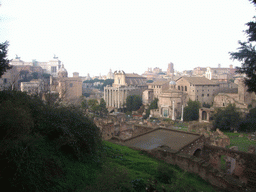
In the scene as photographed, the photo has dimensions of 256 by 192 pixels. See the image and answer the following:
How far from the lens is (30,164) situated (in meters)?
4.48

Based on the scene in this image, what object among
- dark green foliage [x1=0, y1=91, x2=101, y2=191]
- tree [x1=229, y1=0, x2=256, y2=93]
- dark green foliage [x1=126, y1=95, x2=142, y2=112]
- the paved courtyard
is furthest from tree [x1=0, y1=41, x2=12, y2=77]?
dark green foliage [x1=126, y1=95, x2=142, y2=112]

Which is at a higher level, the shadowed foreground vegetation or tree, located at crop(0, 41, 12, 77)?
tree, located at crop(0, 41, 12, 77)

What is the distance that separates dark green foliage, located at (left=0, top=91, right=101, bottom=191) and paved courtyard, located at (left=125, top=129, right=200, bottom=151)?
3401 mm

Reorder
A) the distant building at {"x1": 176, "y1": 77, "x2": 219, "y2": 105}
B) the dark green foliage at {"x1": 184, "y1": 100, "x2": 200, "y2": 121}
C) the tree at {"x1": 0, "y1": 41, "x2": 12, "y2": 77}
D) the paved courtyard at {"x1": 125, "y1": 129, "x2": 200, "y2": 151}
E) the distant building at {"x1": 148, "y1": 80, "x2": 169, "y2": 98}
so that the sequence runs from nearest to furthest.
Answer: the tree at {"x1": 0, "y1": 41, "x2": 12, "y2": 77}, the paved courtyard at {"x1": 125, "y1": 129, "x2": 200, "y2": 151}, the dark green foliage at {"x1": 184, "y1": 100, "x2": 200, "y2": 121}, the distant building at {"x1": 176, "y1": 77, "x2": 219, "y2": 105}, the distant building at {"x1": 148, "y1": 80, "x2": 169, "y2": 98}

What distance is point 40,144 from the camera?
5.59 metres

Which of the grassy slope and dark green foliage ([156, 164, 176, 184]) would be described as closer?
the grassy slope

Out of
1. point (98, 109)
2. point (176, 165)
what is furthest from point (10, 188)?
point (98, 109)

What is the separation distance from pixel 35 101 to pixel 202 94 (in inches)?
1636

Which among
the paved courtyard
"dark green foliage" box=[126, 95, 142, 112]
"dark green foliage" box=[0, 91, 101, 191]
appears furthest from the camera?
"dark green foliage" box=[126, 95, 142, 112]

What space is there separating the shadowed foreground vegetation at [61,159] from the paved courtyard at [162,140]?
212 cm

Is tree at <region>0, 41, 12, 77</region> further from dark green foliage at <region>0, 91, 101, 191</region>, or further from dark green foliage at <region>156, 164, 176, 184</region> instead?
dark green foliage at <region>156, 164, 176, 184</region>

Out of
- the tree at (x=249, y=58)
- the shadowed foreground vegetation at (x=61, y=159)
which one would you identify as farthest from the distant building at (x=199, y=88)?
the shadowed foreground vegetation at (x=61, y=159)

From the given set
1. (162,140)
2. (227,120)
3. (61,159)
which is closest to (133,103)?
(227,120)

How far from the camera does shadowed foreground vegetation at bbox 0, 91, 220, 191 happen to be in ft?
14.3
